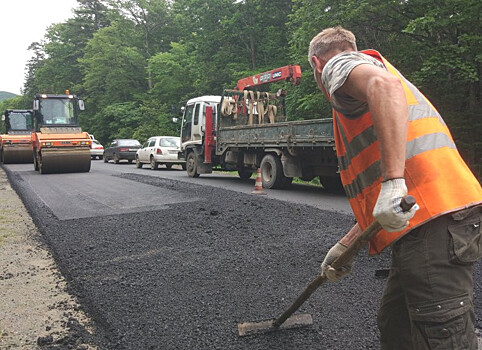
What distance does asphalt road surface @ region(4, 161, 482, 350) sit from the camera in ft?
9.27

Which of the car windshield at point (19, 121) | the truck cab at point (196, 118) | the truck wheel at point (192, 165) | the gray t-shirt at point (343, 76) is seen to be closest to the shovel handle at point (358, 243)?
the gray t-shirt at point (343, 76)

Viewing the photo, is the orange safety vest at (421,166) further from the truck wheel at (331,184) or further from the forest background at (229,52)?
the forest background at (229,52)

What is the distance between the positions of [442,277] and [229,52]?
92.3 ft

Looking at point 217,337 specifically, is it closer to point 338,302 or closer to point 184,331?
point 184,331

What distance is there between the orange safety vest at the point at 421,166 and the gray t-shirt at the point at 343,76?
5 centimetres

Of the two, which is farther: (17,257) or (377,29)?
(377,29)

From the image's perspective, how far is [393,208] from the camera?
1557 millimetres

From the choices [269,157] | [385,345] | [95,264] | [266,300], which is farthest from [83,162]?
[385,345]

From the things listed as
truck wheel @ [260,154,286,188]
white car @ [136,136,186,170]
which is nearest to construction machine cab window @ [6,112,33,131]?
white car @ [136,136,186,170]

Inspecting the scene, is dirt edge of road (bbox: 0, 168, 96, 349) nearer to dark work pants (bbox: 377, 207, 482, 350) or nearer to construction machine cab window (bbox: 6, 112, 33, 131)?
dark work pants (bbox: 377, 207, 482, 350)

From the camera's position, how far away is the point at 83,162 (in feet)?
51.7

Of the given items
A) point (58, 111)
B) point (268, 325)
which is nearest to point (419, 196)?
point (268, 325)

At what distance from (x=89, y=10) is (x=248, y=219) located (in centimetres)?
5282

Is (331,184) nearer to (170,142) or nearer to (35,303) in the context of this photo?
(35,303)
